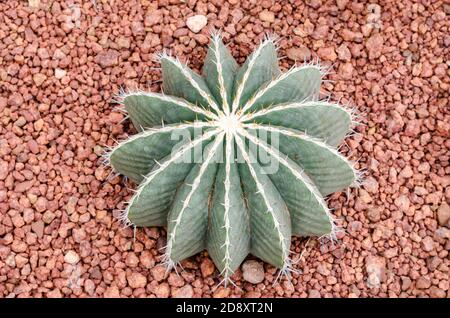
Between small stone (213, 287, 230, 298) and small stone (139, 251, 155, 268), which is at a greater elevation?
small stone (139, 251, 155, 268)

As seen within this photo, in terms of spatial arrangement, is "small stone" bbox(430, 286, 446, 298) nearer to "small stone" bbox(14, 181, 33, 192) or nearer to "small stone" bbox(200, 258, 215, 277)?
"small stone" bbox(200, 258, 215, 277)

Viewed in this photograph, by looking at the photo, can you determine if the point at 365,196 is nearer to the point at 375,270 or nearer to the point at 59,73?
the point at 375,270

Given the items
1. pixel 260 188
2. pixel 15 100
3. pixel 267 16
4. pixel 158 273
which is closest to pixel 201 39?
pixel 267 16

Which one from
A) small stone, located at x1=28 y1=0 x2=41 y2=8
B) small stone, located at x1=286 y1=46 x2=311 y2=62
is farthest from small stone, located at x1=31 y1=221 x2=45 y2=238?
small stone, located at x1=286 y1=46 x2=311 y2=62

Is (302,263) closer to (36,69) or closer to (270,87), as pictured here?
(270,87)

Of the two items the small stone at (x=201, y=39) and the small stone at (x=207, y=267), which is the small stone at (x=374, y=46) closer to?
the small stone at (x=201, y=39)

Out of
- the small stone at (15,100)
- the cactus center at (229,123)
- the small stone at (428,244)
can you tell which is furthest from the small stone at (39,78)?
the small stone at (428,244)

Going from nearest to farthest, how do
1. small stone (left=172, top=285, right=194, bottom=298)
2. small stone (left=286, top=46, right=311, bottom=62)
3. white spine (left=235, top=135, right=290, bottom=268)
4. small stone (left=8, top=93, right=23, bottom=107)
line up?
white spine (left=235, top=135, right=290, bottom=268) < small stone (left=172, top=285, right=194, bottom=298) < small stone (left=8, top=93, right=23, bottom=107) < small stone (left=286, top=46, right=311, bottom=62)
